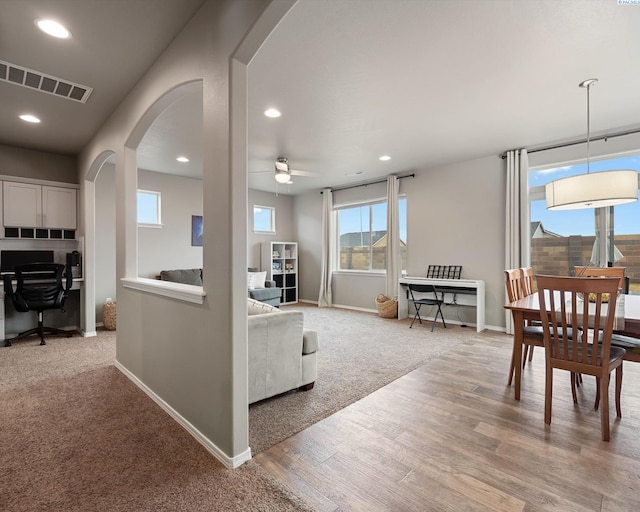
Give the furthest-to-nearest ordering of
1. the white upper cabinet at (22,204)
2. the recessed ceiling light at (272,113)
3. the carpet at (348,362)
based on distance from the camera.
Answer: the white upper cabinet at (22,204), the recessed ceiling light at (272,113), the carpet at (348,362)

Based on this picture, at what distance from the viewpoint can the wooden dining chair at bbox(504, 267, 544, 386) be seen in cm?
263

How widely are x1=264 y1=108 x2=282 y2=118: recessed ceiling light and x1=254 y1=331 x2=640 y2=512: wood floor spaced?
301cm

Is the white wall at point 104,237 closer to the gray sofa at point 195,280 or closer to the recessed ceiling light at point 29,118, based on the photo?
the gray sofa at point 195,280

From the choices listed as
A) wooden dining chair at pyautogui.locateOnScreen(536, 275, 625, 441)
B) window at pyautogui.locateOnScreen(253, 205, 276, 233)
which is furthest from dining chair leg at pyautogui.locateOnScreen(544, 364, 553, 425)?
window at pyautogui.locateOnScreen(253, 205, 276, 233)

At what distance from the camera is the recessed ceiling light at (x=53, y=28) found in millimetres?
2137

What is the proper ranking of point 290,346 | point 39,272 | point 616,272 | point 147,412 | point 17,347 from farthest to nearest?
point 39,272 < point 17,347 < point 616,272 < point 290,346 < point 147,412

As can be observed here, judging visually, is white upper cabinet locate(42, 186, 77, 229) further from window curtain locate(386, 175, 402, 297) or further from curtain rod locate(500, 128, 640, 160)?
curtain rod locate(500, 128, 640, 160)

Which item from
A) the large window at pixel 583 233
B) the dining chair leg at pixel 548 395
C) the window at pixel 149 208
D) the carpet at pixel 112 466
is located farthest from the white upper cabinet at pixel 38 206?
the large window at pixel 583 233

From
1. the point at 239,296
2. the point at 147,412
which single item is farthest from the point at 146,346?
the point at 239,296

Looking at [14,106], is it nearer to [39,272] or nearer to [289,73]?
[39,272]

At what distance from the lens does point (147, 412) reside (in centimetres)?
243

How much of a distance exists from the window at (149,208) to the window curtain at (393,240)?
4339 millimetres

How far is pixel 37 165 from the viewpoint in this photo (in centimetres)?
473

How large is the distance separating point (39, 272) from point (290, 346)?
422cm
